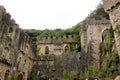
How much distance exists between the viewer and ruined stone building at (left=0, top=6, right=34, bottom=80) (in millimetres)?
28531

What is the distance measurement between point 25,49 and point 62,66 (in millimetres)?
6293

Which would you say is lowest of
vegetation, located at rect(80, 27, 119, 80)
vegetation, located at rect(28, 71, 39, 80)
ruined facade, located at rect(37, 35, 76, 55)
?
vegetation, located at rect(28, 71, 39, 80)

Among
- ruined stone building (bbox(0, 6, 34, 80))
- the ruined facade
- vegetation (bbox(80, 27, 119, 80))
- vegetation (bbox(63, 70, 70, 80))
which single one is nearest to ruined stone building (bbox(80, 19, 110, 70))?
vegetation (bbox(80, 27, 119, 80))

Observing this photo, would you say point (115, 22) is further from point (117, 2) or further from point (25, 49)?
point (25, 49)

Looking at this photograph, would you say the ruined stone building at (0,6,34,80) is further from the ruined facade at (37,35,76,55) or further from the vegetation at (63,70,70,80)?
the ruined facade at (37,35,76,55)

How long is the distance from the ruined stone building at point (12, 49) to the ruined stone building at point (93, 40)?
28.5 ft

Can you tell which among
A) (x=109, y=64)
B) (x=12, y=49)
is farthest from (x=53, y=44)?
(x=109, y=64)

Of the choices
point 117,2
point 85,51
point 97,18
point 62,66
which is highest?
point 97,18

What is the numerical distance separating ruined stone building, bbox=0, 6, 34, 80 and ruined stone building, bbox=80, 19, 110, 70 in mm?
8673

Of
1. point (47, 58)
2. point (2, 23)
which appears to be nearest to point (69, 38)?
point (47, 58)

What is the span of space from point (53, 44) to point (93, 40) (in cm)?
1137

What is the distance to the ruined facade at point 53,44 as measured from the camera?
41.4 m

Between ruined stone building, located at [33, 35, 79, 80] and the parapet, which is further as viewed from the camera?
ruined stone building, located at [33, 35, 79, 80]

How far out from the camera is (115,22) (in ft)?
29.3
